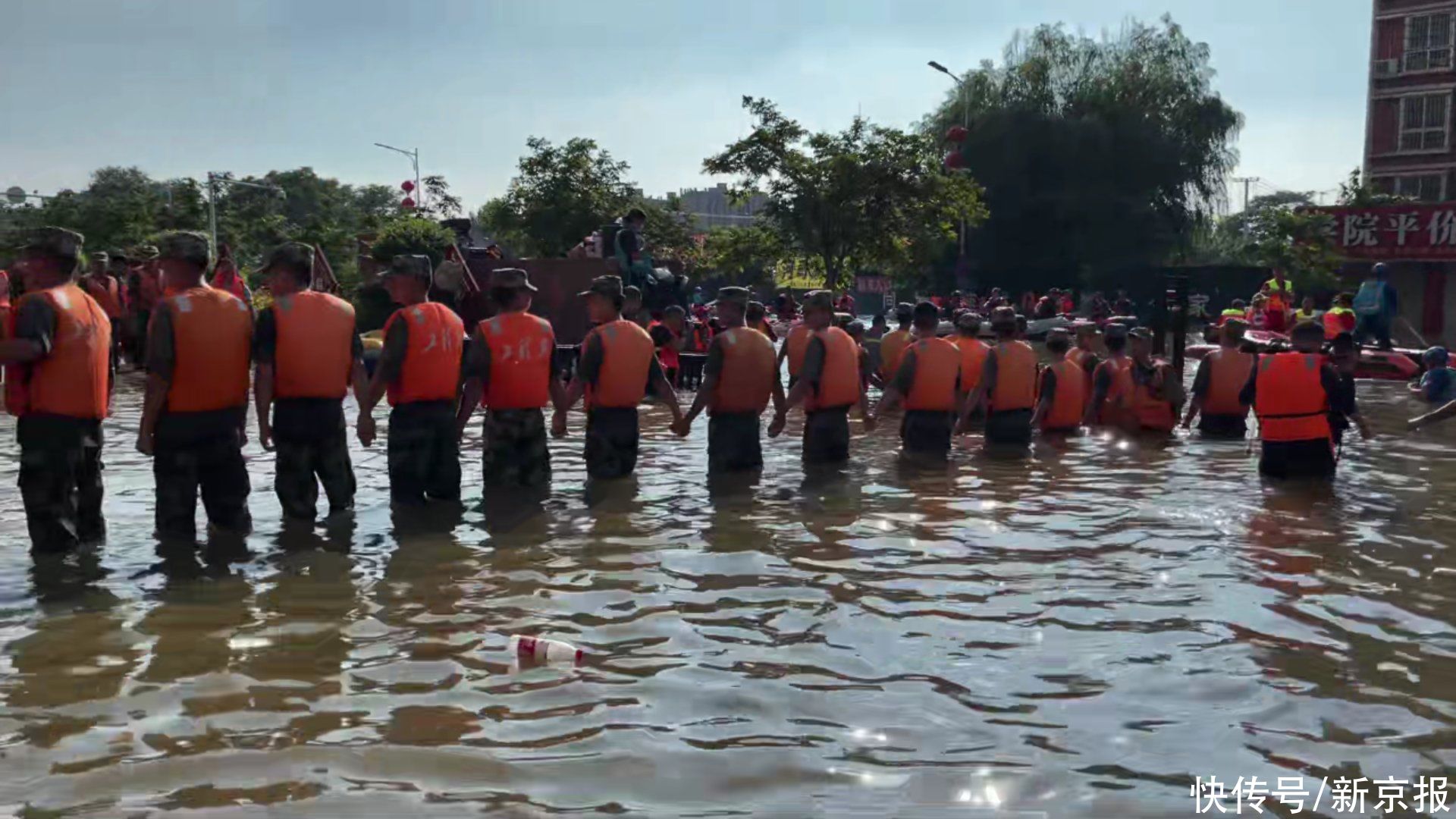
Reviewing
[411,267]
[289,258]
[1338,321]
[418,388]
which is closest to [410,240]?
[1338,321]

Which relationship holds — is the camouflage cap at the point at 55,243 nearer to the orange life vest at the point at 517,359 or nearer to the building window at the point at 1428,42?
the orange life vest at the point at 517,359

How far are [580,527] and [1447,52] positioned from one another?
4708 centimetres

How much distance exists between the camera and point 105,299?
765 inches

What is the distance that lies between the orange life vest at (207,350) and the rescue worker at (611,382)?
2.67m

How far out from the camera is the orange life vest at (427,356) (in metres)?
8.77

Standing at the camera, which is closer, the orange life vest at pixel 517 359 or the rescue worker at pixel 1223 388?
the orange life vest at pixel 517 359

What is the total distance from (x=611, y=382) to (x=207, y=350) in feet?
10.7

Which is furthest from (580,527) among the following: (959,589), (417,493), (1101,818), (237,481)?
(1101,818)

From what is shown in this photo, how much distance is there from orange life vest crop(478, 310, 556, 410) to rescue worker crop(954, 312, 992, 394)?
4.87 metres

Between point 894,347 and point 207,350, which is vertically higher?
point 207,350

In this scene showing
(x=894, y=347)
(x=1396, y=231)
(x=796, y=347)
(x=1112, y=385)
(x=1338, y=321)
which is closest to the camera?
(x=796, y=347)

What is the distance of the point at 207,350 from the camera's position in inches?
301

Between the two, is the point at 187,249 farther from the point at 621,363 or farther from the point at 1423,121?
the point at 1423,121

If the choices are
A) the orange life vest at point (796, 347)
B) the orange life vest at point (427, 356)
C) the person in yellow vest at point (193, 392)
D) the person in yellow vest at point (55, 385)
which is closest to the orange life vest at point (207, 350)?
the person in yellow vest at point (193, 392)
